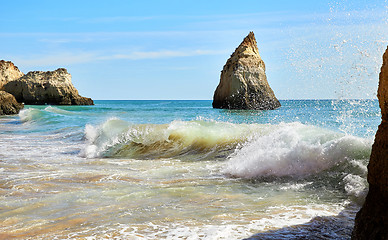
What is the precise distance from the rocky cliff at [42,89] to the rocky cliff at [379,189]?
64860mm

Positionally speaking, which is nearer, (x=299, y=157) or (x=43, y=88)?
(x=299, y=157)

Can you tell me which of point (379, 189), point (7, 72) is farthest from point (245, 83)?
point (7, 72)

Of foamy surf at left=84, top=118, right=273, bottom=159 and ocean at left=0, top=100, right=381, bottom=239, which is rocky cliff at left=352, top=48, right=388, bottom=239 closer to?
ocean at left=0, top=100, right=381, bottom=239

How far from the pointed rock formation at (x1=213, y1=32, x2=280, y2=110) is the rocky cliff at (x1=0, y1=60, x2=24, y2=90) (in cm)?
4304

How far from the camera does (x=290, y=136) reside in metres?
7.00

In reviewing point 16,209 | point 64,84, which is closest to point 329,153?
point 16,209

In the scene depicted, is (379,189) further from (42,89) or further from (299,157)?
(42,89)

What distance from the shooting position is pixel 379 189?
2648 mm

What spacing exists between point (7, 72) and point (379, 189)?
244 feet

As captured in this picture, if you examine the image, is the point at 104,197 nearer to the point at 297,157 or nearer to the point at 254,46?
the point at 297,157

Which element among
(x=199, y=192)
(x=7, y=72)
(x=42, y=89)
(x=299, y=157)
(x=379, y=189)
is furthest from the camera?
(x=7, y=72)

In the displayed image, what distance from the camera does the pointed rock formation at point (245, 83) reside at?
39.0 m

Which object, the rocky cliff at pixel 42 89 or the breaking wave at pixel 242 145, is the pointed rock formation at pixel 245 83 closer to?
the breaking wave at pixel 242 145

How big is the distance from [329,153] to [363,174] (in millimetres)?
803
